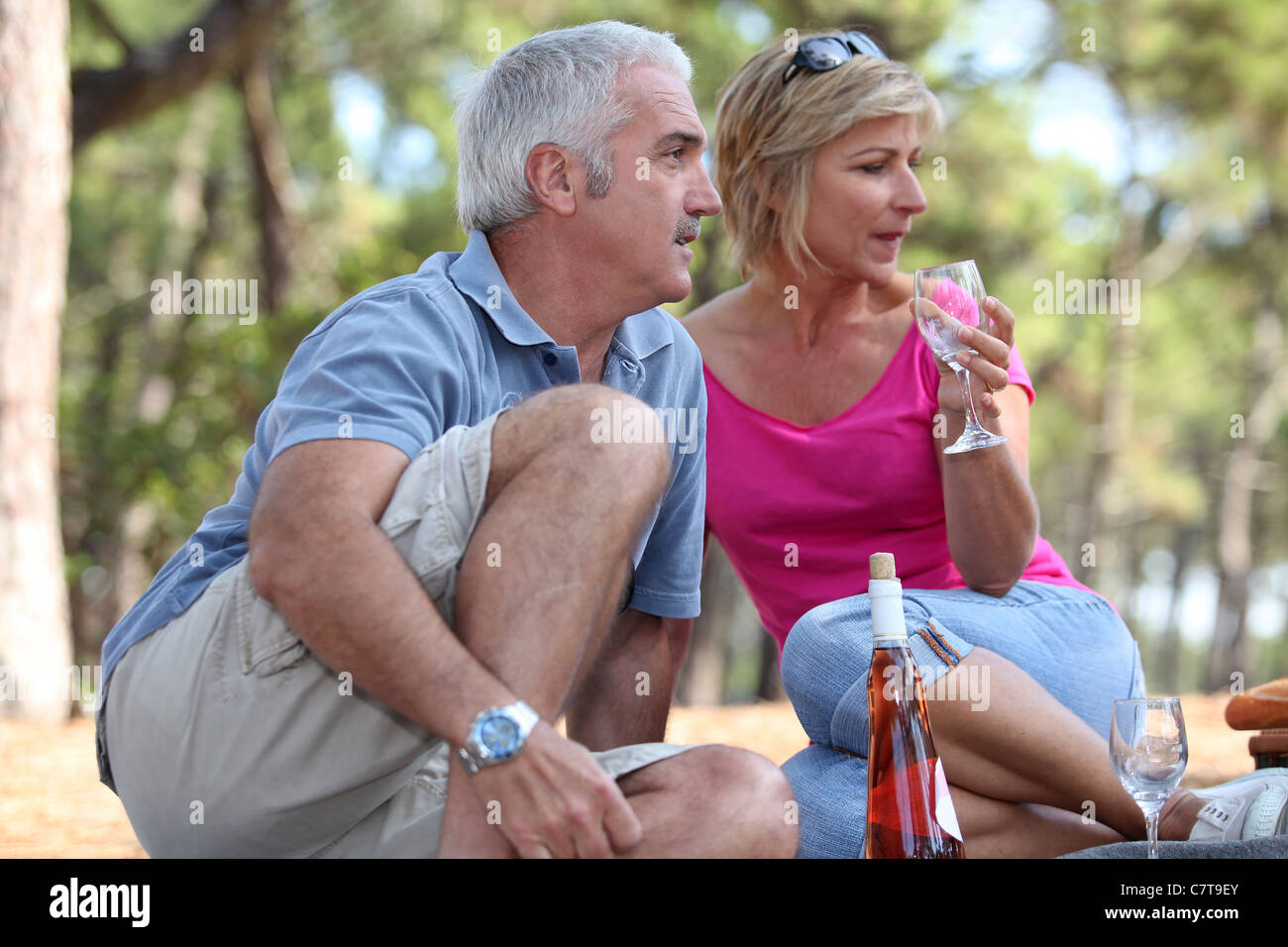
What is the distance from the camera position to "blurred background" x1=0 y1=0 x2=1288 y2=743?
664 centimetres

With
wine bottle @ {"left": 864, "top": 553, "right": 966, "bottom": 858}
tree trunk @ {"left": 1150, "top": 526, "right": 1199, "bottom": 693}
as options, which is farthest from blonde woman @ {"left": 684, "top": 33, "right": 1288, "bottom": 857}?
tree trunk @ {"left": 1150, "top": 526, "right": 1199, "bottom": 693}

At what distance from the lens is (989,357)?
269cm

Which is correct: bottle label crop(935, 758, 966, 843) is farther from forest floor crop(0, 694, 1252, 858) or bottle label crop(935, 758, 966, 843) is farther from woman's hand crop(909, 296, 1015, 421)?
forest floor crop(0, 694, 1252, 858)

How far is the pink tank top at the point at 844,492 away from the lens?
3.21 meters

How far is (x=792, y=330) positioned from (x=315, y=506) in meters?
2.02

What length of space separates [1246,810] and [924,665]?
2.36ft

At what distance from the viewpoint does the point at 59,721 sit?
613 cm

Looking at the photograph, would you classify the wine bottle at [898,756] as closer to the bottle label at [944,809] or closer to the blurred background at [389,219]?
the bottle label at [944,809]

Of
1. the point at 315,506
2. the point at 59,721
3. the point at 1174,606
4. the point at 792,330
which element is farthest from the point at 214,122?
the point at 1174,606

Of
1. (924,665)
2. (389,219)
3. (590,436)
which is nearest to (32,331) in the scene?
(924,665)

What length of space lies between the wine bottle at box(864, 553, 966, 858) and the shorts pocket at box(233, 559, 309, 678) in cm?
97

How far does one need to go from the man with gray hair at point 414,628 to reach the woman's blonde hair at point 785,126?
1314mm

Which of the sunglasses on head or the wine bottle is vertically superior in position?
the sunglasses on head
